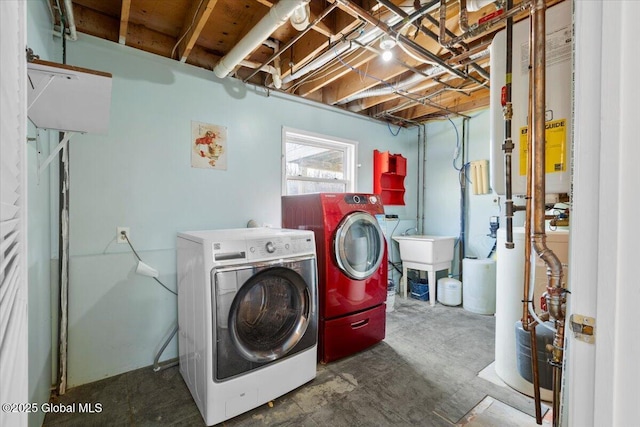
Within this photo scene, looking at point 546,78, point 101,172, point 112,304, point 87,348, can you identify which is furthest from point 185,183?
point 546,78

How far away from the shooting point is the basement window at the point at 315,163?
3.04m

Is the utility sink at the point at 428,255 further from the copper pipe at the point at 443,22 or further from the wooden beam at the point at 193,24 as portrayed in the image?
the wooden beam at the point at 193,24

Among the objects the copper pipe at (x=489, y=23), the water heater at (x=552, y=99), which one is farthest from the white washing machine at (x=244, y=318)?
the copper pipe at (x=489, y=23)

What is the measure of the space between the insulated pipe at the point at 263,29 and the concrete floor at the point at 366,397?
2.33m

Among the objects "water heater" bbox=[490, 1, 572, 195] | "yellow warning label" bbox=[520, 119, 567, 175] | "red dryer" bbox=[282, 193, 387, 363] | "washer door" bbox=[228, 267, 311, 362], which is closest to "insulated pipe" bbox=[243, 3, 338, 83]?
"water heater" bbox=[490, 1, 572, 195]

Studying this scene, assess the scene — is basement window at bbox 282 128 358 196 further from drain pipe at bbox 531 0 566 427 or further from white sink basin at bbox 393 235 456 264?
drain pipe at bbox 531 0 566 427

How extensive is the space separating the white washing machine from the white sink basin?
2041 millimetres

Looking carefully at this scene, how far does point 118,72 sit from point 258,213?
4.97 feet

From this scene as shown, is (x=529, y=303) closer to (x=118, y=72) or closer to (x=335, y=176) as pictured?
(x=335, y=176)

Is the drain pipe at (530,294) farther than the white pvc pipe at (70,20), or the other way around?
the white pvc pipe at (70,20)

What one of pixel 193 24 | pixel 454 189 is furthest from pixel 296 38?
pixel 454 189

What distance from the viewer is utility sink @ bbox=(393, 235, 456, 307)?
3.45m

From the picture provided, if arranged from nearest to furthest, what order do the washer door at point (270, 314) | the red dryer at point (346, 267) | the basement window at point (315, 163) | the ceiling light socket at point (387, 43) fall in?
the washer door at point (270, 314), the ceiling light socket at point (387, 43), the red dryer at point (346, 267), the basement window at point (315, 163)

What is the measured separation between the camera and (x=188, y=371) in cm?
187
